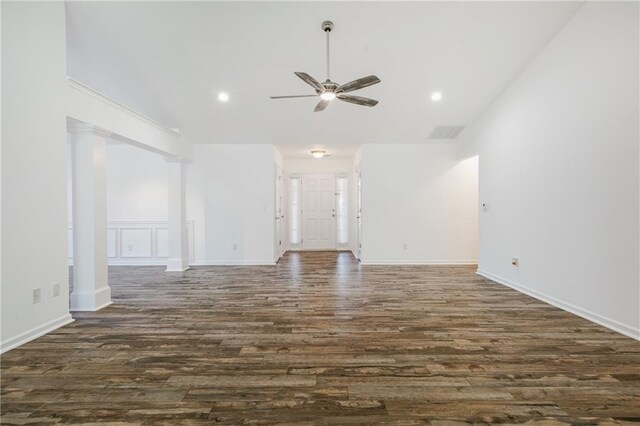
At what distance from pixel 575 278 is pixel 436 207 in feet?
9.94

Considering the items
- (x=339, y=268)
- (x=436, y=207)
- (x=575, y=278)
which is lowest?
(x=339, y=268)

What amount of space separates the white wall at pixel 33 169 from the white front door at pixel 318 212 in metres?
5.89

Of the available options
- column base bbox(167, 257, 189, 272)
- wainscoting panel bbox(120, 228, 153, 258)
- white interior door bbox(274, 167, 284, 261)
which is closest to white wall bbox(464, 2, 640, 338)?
white interior door bbox(274, 167, 284, 261)

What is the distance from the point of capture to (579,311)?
3.09 metres

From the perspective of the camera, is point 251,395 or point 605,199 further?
point 605,199

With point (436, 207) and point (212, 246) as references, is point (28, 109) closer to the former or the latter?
point (212, 246)

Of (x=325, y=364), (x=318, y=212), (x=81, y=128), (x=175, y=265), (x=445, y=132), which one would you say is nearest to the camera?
(x=325, y=364)

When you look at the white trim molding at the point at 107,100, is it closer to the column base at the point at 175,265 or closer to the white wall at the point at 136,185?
the white wall at the point at 136,185

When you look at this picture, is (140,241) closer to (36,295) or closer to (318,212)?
(36,295)

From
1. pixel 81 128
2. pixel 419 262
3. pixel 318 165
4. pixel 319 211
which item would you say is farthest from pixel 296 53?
pixel 319 211

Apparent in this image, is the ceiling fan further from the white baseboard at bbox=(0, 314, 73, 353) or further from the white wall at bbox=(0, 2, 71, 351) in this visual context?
the white baseboard at bbox=(0, 314, 73, 353)

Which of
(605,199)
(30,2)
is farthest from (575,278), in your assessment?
(30,2)

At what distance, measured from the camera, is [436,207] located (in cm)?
608

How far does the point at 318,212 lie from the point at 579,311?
6.10 metres
